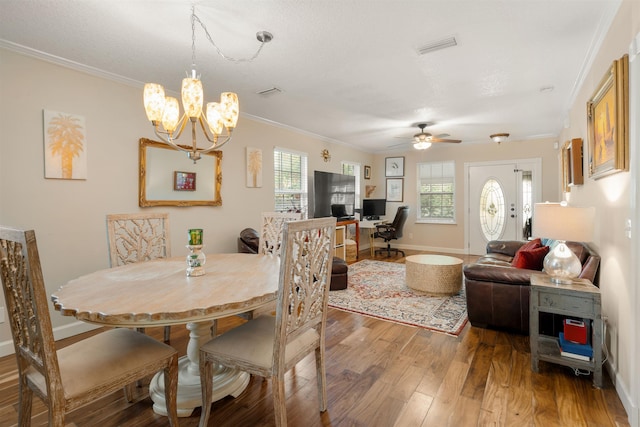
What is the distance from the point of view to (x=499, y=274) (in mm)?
2752

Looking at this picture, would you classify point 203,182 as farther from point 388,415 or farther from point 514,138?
point 514,138

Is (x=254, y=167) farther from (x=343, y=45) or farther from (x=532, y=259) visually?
(x=532, y=259)

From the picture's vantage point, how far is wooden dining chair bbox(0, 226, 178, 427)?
1.15 meters

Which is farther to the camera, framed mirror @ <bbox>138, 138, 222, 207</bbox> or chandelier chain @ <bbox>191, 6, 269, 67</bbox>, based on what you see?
framed mirror @ <bbox>138, 138, 222, 207</bbox>

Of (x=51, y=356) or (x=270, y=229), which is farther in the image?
(x=270, y=229)

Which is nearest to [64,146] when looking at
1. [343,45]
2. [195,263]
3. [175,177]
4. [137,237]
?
[175,177]

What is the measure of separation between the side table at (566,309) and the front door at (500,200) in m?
4.42

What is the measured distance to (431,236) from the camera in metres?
7.30

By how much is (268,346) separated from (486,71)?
10.3 ft

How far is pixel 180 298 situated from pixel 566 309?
7.97 ft

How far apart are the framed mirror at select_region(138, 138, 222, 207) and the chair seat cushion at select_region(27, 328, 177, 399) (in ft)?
6.69

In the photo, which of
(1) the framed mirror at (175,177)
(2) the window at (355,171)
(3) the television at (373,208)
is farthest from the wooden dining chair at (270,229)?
(3) the television at (373,208)

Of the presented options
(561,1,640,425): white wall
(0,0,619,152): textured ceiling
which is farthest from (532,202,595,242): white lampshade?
(0,0,619,152): textured ceiling

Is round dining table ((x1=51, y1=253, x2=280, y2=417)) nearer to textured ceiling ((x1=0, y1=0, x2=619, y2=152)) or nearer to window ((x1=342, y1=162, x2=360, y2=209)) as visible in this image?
textured ceiling ((x1=0, y1=0, x2=619, y2=152))
